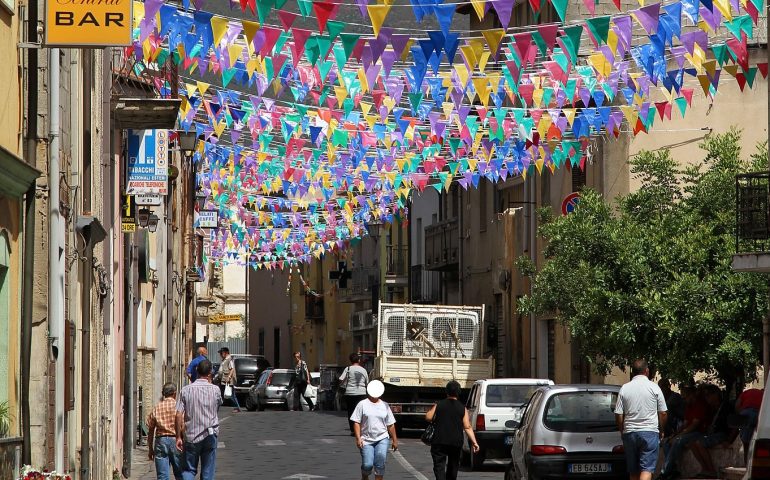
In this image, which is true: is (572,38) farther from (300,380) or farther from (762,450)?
(300,380)

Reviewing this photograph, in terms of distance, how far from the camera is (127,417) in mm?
23906

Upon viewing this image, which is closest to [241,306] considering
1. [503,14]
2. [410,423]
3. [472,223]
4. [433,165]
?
[472,223]

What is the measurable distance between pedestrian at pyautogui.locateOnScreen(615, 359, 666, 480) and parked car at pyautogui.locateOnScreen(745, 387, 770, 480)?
27.5ft

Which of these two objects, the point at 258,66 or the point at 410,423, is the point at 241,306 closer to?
the point at 410,423

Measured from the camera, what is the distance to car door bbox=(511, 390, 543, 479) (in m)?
17.9

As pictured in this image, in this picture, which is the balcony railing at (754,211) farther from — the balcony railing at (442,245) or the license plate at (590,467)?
the balcony railing at (442,245)

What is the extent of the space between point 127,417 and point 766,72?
36.3 ft

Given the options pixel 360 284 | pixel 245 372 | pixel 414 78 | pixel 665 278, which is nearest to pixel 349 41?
pixel 414 78

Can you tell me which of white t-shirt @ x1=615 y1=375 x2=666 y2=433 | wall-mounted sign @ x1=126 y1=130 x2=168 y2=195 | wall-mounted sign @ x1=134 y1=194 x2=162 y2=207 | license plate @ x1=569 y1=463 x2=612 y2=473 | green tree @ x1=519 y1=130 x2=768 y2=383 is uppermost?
wall-mounted sign @ x1=126 y1=130 x2=168 y2=195

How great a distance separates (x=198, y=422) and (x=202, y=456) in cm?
52

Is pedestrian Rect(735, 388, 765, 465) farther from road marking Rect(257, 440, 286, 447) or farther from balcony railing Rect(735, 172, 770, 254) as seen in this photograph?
road marking Rect(257, 440, 286, 447)

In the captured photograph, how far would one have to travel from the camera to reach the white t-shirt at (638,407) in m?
17.1

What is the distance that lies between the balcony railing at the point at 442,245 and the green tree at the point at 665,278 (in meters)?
23.5

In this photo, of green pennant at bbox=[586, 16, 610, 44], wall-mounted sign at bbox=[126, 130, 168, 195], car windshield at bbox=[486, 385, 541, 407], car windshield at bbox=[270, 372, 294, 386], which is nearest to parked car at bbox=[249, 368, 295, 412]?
car windshield at bbox=[270, 372, 294, 386]
